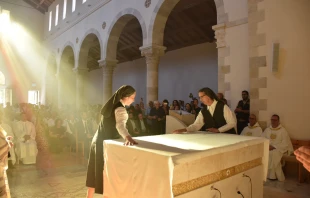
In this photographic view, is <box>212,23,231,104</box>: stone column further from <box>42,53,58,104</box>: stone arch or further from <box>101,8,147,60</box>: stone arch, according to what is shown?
<box>42,53,58,104</box>: stone arch

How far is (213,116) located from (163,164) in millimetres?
1974

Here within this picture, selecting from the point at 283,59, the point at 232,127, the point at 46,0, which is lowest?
the point at 232,127

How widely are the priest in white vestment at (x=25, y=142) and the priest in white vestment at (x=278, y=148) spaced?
17.3 feet

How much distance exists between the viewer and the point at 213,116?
3646mm

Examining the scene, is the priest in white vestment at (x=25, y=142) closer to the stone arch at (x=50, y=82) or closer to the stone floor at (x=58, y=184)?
the stone floor at (x=58, y=184)

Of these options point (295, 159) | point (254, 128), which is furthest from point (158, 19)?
point (295, 159)

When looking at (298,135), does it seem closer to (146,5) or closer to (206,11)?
(146,5)

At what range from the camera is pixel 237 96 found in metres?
5.80

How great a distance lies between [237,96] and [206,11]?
6.29 m

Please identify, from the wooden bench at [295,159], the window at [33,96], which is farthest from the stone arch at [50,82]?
the wooden bench at [295,159]

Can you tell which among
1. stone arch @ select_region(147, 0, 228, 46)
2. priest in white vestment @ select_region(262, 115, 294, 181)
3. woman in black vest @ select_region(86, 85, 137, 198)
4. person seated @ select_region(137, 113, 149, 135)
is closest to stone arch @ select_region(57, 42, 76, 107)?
stone arch @ select_region(147, 0, 228, 46)

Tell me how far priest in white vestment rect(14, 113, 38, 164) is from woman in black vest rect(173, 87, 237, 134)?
4.18 metres

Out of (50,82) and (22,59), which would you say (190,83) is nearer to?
(50,82)

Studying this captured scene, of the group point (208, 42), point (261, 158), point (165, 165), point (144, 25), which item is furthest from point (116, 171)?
point (208, 42)
